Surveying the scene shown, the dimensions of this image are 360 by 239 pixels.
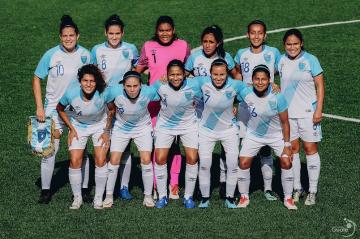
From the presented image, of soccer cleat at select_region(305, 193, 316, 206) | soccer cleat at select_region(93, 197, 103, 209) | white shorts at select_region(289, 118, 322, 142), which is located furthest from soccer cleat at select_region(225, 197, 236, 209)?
soccer cleat at select_region(93, 197, 103, 209)

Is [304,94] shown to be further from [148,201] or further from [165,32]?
[148,201]

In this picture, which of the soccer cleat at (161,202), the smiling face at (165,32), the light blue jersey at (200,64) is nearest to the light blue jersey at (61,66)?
the smiling face at (165,32)

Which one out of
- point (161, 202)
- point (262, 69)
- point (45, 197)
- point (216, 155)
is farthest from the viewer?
point (216, 155)

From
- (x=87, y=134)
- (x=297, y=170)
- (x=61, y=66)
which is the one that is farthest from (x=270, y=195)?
(x=61, y=66)

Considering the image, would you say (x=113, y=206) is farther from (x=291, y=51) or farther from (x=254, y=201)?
(x=291, y=51)

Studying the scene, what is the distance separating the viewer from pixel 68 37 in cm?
1260

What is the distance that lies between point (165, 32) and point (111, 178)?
7.27 feet

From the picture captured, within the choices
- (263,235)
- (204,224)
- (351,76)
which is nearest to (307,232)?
(263,235)

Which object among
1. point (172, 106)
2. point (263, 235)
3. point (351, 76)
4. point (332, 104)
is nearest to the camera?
point (263, 235)

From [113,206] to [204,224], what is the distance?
4.91 feet

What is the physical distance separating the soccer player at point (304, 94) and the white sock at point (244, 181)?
0.79 metres

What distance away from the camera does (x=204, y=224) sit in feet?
38.9

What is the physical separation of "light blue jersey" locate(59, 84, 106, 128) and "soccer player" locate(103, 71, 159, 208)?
14 cm

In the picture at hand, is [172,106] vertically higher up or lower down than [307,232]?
higher up
